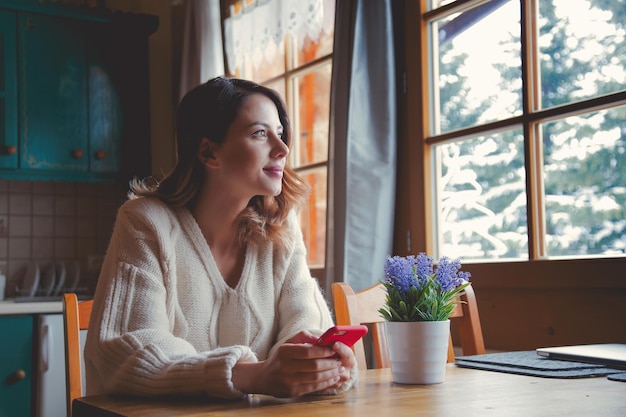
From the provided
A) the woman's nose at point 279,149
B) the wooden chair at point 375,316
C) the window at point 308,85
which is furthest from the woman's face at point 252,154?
the window at point 308,85

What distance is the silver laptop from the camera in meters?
1.33

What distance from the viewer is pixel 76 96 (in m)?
3.51

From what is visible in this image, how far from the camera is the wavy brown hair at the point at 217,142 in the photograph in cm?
155

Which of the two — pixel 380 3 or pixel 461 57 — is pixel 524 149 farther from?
pixel 380 3

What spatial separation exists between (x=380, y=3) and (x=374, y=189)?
0.61m

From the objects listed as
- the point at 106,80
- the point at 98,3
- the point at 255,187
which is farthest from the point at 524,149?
the point at 98,3

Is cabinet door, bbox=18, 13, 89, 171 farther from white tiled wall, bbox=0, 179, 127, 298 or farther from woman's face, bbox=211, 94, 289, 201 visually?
woman's face, bbox=211, 94, 289, 201

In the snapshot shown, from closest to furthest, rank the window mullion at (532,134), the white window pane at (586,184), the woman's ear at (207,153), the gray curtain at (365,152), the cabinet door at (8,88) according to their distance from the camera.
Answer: the woman's ear at (207,153) → the white window pane at (586,184) → the window mullion at (532,134) → the gray curtain at (365,152) → the cabinet door at (8,88)

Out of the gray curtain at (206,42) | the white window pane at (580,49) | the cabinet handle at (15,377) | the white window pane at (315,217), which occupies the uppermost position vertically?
the gray curtain at (206,42)

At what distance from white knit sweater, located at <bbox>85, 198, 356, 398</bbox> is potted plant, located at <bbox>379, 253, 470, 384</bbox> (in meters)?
0.13

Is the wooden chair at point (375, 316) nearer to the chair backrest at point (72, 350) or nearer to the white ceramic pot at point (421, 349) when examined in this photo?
the white ceramic pot at point (421, 349)

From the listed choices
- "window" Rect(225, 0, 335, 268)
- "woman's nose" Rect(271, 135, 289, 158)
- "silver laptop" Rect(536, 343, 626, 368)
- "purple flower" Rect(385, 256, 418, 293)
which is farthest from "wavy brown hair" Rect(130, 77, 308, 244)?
"window" Rect(225, 0, 335, 268)

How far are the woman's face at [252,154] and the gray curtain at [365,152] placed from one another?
85 centimetres

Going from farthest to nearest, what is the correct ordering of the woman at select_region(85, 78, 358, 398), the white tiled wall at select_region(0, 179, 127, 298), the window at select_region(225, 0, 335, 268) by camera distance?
the white tiled wall at select_region(0, 179, 127, 298), the window at select_region(225, 0, 335, 268), the woman at select_region(85, 78, 358, 398)
